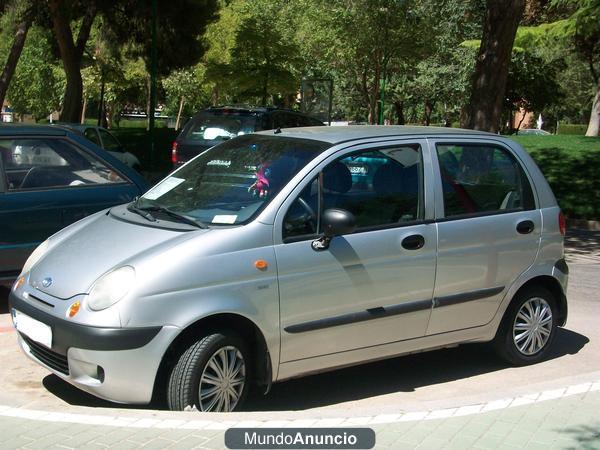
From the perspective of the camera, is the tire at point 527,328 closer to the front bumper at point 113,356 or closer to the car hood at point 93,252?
the car hood at point 93,252

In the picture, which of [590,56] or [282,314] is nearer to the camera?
[282,314]

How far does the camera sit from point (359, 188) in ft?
16.8

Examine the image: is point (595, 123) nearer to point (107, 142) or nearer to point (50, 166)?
point (107, 142)

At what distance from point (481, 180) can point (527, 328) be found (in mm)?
1241

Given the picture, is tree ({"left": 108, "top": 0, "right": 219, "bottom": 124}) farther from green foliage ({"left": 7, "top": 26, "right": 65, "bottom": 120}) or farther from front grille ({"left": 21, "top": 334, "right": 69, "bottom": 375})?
green foliage ({"left": 7, "top": 26, "right": 65, "bottom": 120})

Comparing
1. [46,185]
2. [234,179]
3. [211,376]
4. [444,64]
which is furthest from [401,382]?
[444,64]

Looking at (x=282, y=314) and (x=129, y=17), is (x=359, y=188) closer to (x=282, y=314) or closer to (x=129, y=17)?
(x=282, y=314)

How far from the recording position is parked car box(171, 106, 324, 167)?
1329 centimetres

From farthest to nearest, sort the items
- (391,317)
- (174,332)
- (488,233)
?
(488,233) < (391,317) < (174,332)

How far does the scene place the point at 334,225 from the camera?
4.66 m

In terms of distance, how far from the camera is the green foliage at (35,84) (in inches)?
1913

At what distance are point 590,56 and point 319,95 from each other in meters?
12.7

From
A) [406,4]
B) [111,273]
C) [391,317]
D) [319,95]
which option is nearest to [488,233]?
[391,317]

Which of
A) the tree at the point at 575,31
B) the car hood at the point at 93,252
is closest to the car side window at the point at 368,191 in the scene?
the car hood at the point at 93,252
